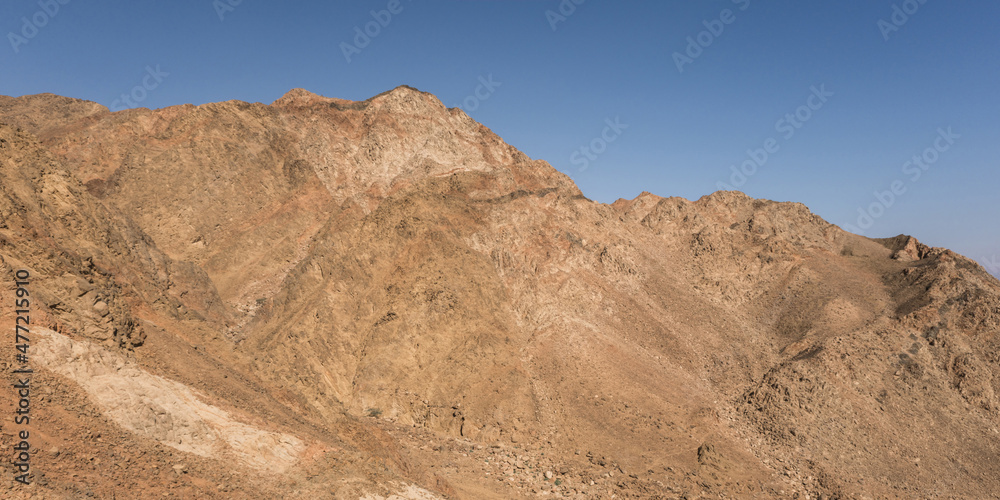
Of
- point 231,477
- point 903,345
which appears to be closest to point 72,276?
point 231,477

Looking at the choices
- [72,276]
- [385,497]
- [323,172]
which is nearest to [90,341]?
[72,276]

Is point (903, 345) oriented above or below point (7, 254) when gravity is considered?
above

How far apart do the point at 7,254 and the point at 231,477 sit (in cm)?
952

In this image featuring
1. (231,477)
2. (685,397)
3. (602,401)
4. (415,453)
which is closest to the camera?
(231,477)

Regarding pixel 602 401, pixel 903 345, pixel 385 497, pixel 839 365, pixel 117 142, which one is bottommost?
pixel 385 497

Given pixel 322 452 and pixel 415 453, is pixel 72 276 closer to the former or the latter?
pixel 322 452

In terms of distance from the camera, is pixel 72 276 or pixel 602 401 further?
pixel 602 401

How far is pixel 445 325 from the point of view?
2894 cm

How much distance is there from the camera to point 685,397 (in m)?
29.8

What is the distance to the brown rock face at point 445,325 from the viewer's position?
1653 centimetres

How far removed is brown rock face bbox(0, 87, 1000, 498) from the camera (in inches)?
651

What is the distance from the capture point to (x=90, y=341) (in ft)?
48.5

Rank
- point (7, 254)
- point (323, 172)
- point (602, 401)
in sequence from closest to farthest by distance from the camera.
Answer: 1. point (7, 254)
2. point (602, 401)
3. point (323, 172)

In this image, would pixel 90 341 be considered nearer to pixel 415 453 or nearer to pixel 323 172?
pixel 415 453
